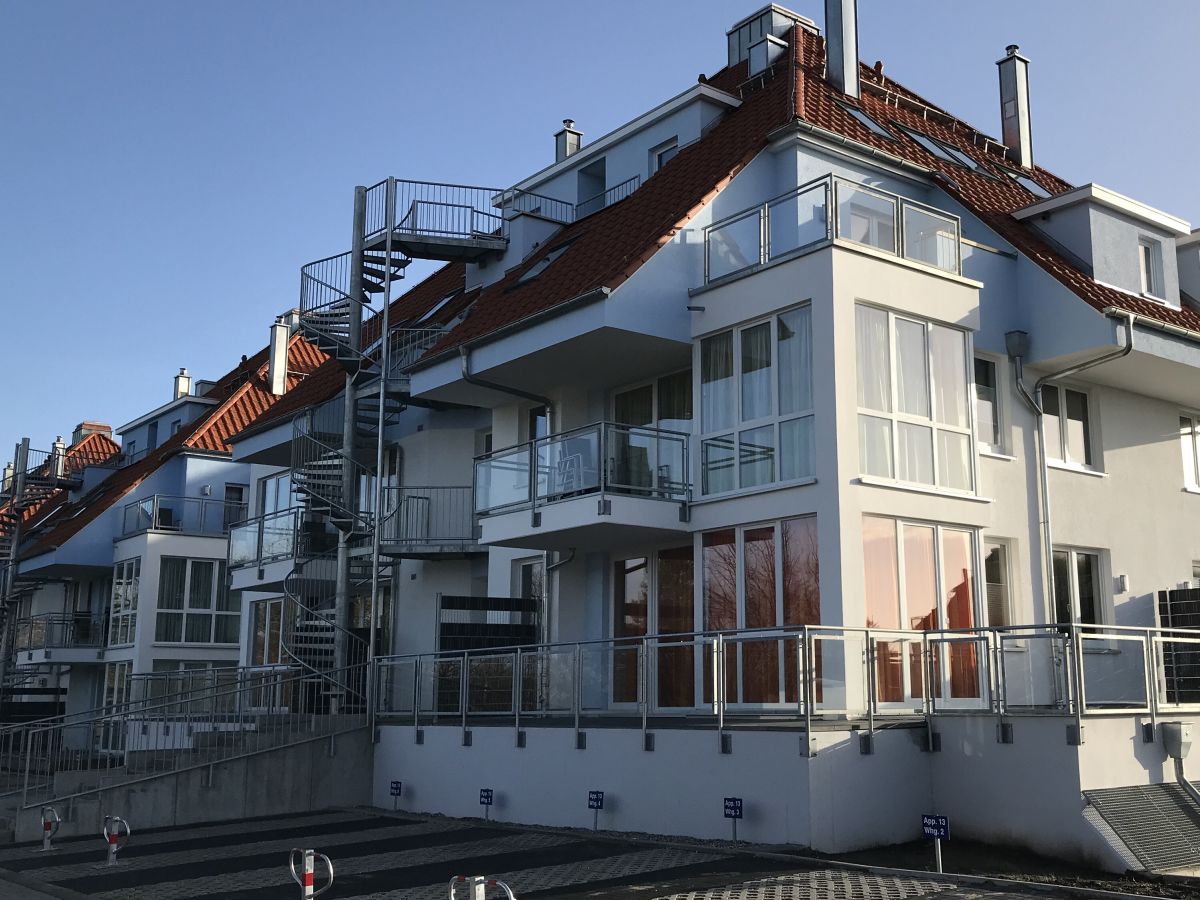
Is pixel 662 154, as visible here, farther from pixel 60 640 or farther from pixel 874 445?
pixel 60 640

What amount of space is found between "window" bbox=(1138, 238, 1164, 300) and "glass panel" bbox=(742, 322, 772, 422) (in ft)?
25.1

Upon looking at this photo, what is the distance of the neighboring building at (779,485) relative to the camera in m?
12.9

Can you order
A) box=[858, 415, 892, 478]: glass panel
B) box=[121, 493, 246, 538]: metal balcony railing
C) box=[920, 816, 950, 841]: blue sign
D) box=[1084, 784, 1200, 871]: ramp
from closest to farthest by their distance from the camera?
box=[920, 816, 950, 841]: blue sign < box=[1084, 784, 1200, 871]: ramp < box=[858, 415, 892, 478]: glass panel < box=[121, 493, 246, 538]: metal balcony railing

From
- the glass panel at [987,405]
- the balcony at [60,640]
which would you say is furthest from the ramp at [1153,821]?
the balcony at [60,640]

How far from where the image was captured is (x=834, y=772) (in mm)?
12344

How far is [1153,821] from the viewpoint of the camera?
1202 cm

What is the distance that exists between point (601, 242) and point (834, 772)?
9.96 metres

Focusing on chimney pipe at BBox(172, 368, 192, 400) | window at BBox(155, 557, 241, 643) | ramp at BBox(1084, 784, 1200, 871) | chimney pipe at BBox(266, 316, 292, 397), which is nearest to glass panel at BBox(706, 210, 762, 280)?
ramp at BBox(1084, 784, 1200, 871)

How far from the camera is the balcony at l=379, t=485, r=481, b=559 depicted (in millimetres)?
22469

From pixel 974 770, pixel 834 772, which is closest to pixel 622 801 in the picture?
pixel 834 772

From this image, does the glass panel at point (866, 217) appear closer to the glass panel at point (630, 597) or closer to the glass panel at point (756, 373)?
the glass panel at point (756, 373)

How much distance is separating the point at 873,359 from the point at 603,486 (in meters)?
3.86

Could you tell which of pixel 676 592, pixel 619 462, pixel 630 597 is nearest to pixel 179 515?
pixel 630 597

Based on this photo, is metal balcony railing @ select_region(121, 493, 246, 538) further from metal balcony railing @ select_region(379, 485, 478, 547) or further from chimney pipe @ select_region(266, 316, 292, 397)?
metal balcony railing @ select_region(379, 485, 478, 547)
